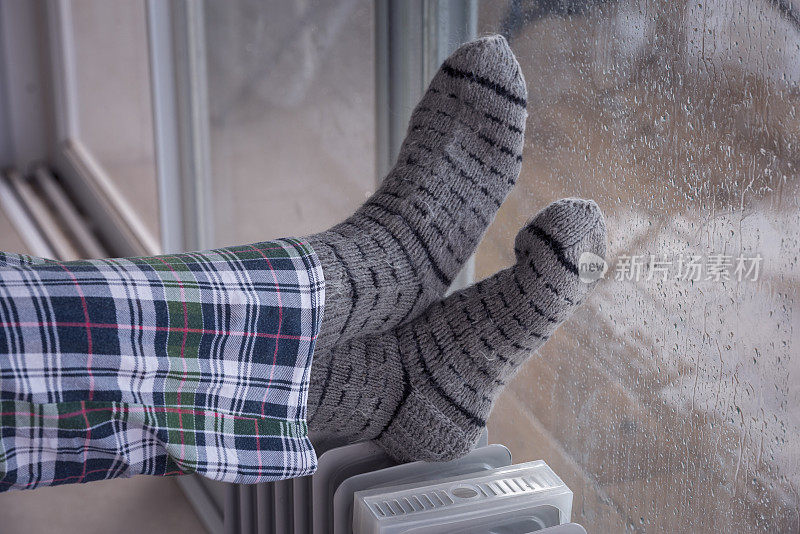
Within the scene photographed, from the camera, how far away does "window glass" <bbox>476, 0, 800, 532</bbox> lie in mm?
560

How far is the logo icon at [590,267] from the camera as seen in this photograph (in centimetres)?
66

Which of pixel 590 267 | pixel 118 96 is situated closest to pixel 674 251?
pixel 590 267

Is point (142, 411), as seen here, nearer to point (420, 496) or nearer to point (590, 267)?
point (420, 496)

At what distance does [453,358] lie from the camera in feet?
2.30

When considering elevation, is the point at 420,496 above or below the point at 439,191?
below

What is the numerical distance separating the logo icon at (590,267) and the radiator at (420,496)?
169 millimetres

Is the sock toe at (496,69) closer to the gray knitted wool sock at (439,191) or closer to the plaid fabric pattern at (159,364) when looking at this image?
the gray knitted wool sock at (439,191)

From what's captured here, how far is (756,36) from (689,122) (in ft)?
0.26

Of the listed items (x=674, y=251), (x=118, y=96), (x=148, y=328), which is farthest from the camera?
(x=118, y=96)

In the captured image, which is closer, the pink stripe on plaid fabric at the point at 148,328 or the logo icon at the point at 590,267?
the pink stripe on plaid fabric at the point at 148,328

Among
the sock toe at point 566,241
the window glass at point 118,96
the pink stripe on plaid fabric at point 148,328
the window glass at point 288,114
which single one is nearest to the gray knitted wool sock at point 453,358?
the sock toe at point 566,241

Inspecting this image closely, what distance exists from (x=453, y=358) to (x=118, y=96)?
1.63 metres

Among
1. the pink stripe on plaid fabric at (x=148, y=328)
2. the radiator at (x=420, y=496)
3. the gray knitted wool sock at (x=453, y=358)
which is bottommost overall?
the radiator at (x=420, y=496)

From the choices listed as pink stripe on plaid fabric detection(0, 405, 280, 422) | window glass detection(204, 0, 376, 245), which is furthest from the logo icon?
window glass detection(204, 0, 376, 245)
